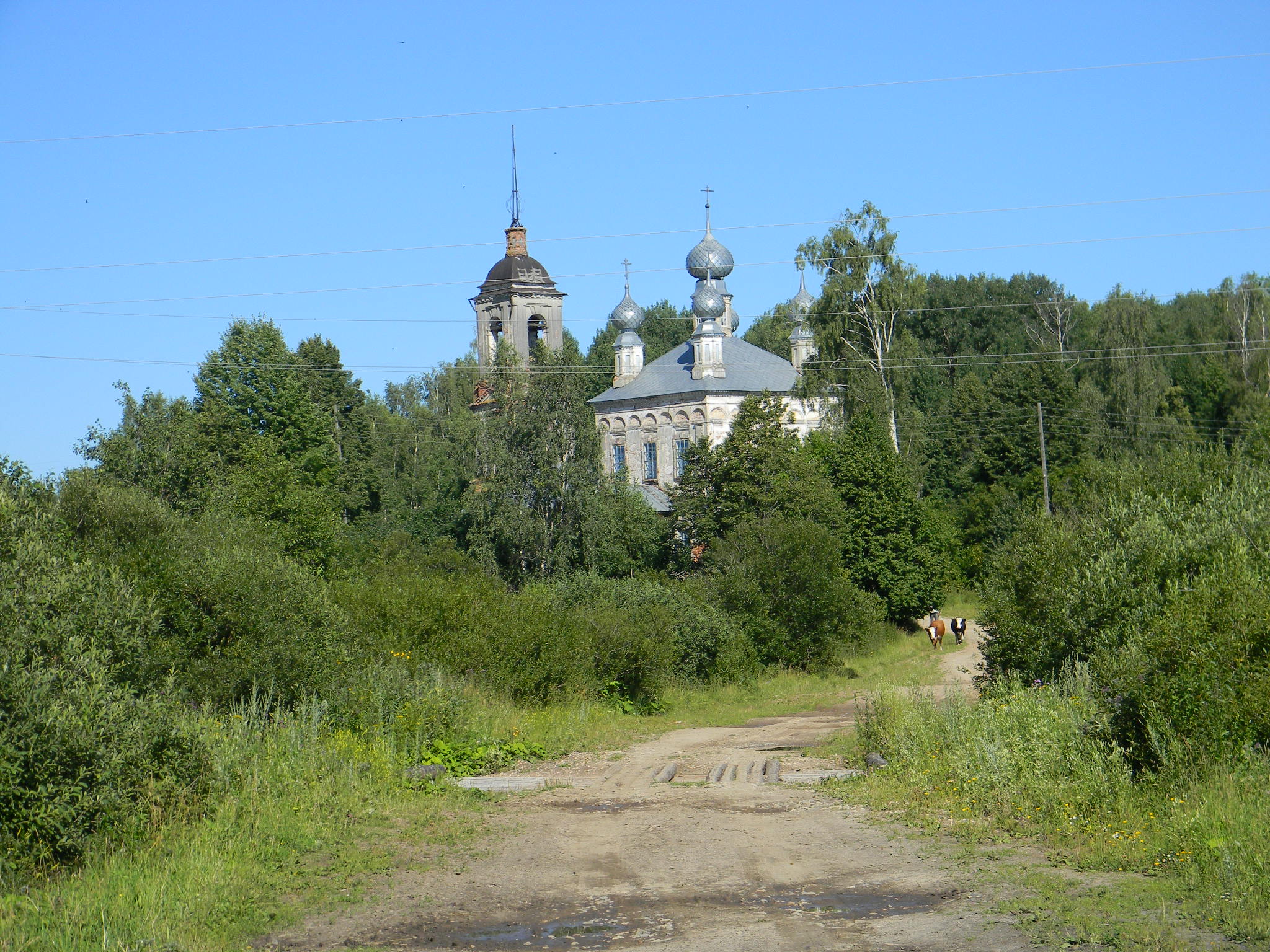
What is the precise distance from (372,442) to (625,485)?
21420 millimetres

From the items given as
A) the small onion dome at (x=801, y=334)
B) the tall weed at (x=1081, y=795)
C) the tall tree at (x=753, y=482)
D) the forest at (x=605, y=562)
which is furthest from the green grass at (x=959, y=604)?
the tall weed at (x=1081, y=795)

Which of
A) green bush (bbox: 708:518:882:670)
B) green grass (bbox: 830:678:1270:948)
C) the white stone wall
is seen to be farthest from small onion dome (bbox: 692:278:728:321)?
green grass (bbox: 830:678:1270:948)

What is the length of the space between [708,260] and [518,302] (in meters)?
10.9

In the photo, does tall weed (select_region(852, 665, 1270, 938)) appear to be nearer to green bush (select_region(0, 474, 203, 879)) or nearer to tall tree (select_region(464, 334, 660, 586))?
green bush (select_region(0, 474, 203, 879))

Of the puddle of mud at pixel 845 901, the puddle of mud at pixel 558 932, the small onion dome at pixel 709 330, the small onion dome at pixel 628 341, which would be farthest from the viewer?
the small onion dome at pixel 628 341

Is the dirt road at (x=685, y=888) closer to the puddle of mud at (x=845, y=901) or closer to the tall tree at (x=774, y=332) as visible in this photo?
the puddle of mud at (x=845, y=901)

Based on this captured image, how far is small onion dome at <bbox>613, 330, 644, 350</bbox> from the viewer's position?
66.1 metres

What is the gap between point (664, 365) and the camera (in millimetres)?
65000

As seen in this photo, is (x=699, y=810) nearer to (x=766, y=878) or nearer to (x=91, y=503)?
(x=766, y=878)

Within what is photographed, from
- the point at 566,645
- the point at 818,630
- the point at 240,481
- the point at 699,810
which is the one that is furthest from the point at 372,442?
the point at 699,810

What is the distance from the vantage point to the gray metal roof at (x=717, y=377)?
61.0m

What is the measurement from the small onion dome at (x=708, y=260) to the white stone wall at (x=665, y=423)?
10748 mm

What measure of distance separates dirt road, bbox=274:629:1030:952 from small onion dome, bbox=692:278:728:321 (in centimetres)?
5636

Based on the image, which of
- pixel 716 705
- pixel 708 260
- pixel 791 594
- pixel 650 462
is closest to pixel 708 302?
pixel 708 260
